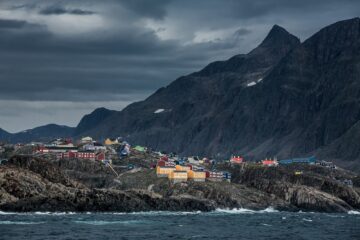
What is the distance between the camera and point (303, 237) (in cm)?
19175

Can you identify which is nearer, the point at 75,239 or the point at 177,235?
the point at 75,239

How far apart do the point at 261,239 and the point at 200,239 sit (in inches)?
602

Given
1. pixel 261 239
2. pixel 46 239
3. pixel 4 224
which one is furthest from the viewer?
pixel 4 224

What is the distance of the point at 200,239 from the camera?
18038cm

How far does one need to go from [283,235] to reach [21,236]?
62.7 m

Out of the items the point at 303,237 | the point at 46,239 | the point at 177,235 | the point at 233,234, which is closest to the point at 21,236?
the point at 46,239

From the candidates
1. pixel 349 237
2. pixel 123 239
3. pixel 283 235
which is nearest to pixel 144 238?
pixel 123 239

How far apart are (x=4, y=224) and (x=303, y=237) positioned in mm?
72835

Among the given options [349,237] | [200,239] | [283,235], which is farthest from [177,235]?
[349,237]

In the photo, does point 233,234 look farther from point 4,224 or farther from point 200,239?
point 4,224

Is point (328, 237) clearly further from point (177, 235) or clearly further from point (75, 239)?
point (75, 239)

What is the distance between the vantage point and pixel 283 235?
19525 cm

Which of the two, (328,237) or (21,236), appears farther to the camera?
(328,237)

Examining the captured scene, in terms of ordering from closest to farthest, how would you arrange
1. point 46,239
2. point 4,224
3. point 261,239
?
point 46,239 → point 261,239 → point 4,224
